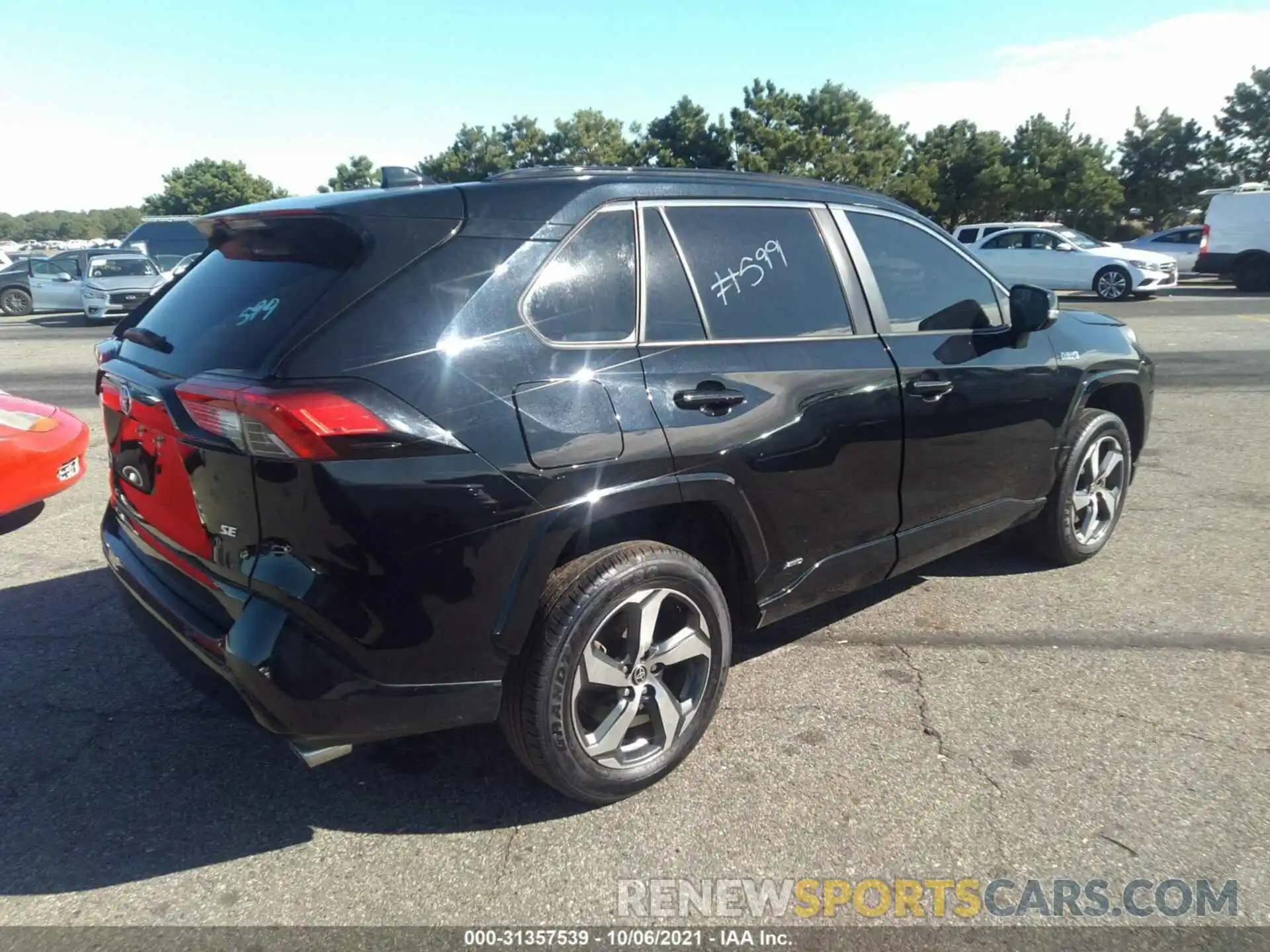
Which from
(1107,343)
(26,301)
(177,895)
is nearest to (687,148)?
(26,301)

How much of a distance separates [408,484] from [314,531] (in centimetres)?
26

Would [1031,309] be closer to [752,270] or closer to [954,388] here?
[954,388]

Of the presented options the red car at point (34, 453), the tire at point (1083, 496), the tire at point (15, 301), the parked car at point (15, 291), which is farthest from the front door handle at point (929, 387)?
the tire at point (15, 301)

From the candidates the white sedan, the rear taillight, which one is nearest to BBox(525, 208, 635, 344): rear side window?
the rear taillight

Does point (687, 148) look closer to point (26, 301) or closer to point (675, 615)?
point (26, 301)

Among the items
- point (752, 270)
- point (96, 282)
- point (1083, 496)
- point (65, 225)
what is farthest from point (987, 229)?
point (65, 225)

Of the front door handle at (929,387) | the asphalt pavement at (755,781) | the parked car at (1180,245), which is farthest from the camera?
the parked car at (1180,245)

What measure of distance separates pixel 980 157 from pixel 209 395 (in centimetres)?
4336

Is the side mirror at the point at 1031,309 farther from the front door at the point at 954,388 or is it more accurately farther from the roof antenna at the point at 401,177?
the roof antenna at the point at 401,177

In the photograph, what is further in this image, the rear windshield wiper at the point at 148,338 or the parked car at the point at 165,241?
the parked car at the point at 165,241

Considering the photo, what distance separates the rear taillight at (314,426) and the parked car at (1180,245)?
2609cm

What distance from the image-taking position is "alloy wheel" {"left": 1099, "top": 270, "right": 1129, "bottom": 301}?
20203 mm

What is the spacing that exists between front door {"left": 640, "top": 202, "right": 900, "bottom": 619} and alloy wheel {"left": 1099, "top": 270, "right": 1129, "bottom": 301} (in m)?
19.1

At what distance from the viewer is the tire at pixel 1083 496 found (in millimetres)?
4707
